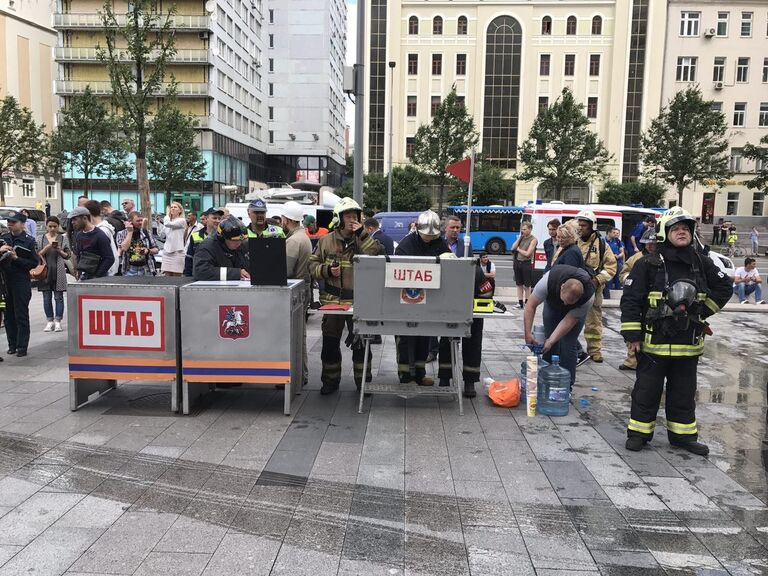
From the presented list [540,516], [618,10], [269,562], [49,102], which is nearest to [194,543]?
[269,562]

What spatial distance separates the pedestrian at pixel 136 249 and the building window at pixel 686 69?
56.8 metres

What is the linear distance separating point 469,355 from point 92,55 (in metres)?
55.8

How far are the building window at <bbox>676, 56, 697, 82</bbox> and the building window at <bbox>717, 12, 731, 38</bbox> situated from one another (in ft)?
9.75

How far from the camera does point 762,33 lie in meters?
53.3

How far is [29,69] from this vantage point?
56375 mm

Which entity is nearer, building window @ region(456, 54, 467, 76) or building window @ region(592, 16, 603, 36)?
building window @ region(592, 16, 603, 36)

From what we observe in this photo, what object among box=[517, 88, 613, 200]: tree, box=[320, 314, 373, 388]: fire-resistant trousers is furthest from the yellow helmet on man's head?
box=[517, 88, 613, 200]: tree

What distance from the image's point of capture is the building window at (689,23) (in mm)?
54281

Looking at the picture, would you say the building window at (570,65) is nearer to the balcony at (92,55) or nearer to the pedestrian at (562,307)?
the balcony at (92,55)

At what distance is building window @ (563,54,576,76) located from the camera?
56375mm

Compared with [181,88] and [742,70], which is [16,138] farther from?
[742,70]

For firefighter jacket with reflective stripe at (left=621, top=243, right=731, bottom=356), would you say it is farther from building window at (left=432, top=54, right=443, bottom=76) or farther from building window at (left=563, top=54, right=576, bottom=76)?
building window at (left=563, top=54, right=576, bottom=76)

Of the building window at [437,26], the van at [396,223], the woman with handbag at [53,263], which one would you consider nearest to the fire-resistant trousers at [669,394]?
the woman with handbag at [53,263]

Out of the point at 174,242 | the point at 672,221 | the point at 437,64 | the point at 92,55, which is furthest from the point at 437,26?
the point at 672,221
